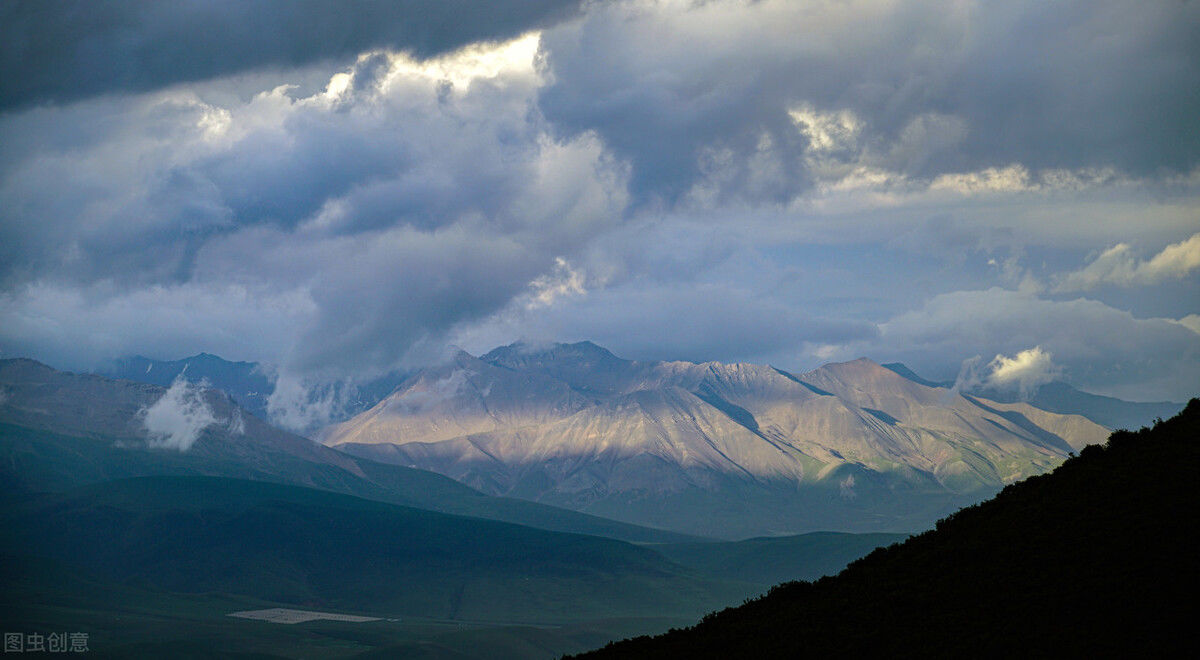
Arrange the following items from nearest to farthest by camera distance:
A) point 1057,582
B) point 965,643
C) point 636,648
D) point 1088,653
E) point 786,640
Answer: point 1088,653 < point 965,643 < point 1057,582 < point 786,640 < point 636,648

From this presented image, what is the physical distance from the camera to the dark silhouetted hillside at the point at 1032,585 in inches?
2265

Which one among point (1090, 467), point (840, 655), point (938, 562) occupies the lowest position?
point (840, 655)

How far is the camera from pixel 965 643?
2360 inches

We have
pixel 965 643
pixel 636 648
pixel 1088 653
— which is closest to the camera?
pixel 1088 653

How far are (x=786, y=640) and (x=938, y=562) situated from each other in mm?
13474

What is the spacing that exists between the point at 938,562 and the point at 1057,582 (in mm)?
11945

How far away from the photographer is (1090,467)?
79.9 meters

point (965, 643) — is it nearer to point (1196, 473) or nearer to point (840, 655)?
point (840, 655)

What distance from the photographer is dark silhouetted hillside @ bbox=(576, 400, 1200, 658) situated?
57531 millimetres

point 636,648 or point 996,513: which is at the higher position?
point 996,513

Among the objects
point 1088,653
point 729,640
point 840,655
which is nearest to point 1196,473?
point 1088,653

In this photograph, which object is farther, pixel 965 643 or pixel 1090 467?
pixel 1090 467

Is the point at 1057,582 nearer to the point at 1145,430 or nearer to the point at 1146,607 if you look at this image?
the point at 1146,607

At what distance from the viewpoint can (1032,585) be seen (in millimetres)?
64688
